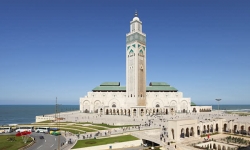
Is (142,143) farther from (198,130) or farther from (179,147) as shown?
(198,130)

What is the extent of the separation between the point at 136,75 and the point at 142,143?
172 ft

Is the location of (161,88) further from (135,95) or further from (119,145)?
(119,145)

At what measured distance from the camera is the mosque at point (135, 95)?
91875 mm

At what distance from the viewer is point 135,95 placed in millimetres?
91188

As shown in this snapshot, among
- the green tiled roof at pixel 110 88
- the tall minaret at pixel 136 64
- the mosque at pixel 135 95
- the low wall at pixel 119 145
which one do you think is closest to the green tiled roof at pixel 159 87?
the mosque at pixel 135 95

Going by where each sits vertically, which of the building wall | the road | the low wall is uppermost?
the building wall

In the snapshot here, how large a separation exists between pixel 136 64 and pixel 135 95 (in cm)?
1407

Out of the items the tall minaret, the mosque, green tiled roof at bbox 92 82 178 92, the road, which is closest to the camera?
the road

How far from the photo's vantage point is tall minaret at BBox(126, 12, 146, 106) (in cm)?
9206

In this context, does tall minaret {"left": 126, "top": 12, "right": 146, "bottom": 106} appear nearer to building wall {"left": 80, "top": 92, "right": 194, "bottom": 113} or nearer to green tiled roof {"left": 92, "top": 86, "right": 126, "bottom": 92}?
building wall {"left": 80, "top": 92, "right": 194, "bottom": 113}

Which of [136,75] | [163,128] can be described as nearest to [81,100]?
[136,75]

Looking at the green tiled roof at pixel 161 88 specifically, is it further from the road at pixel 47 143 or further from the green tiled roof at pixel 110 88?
the road at pixel 47 143

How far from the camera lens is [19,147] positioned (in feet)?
113

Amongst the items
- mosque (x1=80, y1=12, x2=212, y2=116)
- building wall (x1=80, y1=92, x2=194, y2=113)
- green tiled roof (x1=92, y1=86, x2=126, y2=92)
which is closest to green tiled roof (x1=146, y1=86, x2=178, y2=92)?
mosque (x1=80, y1=12, x2=212, y2=116)
